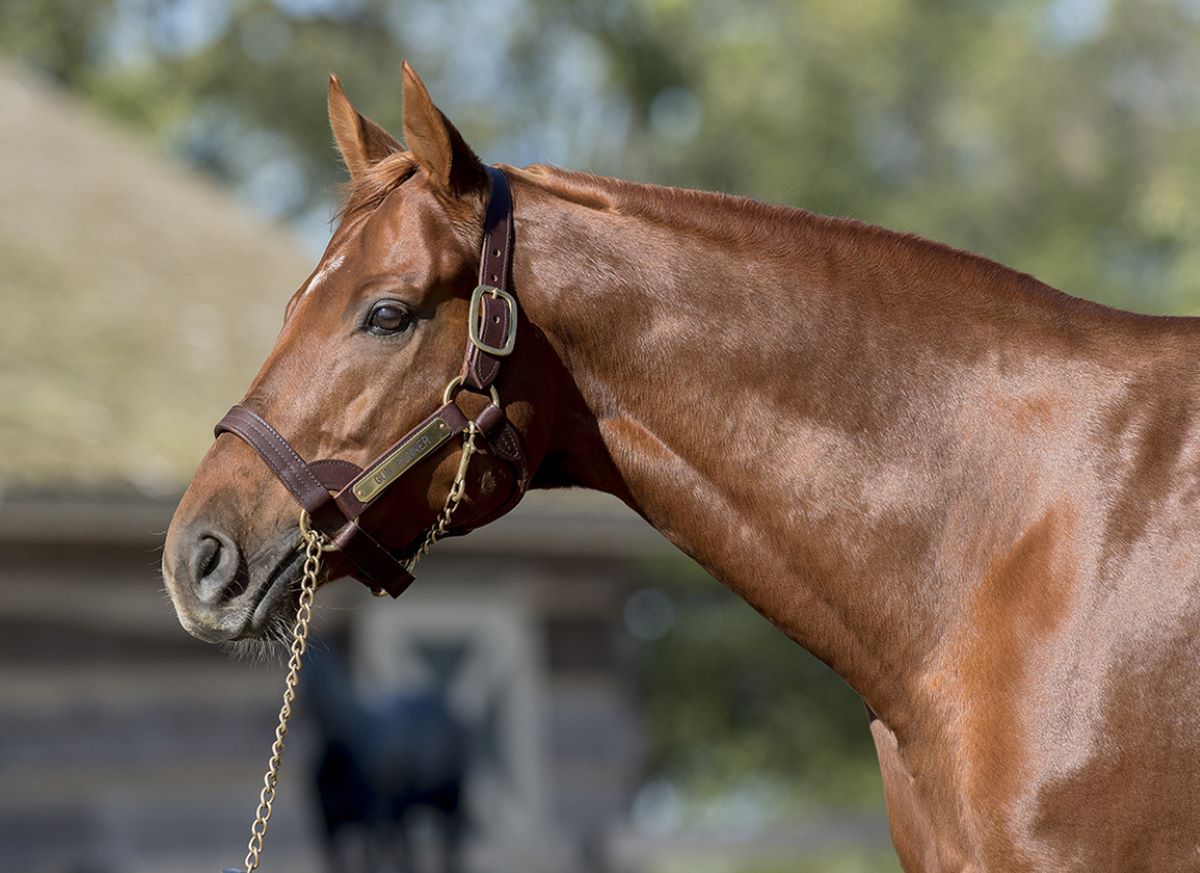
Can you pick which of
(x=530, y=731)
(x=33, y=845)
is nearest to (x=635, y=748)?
(x=530, y=731)

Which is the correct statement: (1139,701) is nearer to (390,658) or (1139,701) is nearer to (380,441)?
(380,441)

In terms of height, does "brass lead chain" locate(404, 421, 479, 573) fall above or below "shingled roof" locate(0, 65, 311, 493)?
below

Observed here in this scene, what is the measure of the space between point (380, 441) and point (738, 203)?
801 millimetres

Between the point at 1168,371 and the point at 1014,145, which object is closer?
the point at 1168,371

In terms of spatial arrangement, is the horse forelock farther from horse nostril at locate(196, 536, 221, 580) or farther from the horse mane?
horse nostril at locate(196, 536, 221, 580)

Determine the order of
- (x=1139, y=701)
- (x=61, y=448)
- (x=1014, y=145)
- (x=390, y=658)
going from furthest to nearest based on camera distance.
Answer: (x=1014, y=145) < (x=390, y=658) < (x=61, y=448) < (x=1139, y=701)

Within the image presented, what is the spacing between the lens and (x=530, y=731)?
35.3 feet

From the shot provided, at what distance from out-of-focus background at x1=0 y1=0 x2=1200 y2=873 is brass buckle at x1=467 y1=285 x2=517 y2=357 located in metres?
1.65

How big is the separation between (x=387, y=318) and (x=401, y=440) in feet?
0.70

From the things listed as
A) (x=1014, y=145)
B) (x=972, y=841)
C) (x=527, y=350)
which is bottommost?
(x=972, y=841)

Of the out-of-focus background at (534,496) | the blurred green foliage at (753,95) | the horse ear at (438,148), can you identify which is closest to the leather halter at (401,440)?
the horse ear at (438,148)

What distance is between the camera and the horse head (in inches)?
106

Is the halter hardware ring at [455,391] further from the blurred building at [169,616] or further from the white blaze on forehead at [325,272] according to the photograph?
the blurred building at [169,616]

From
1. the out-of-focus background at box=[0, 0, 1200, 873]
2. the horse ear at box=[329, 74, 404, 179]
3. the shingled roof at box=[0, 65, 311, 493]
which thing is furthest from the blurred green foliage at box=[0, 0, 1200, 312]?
the horse ear at box=[329, 74, 404, 179]
